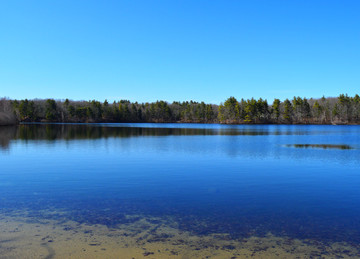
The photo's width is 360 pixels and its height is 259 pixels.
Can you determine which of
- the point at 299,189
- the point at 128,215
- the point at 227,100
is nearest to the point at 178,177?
the point at 299,189

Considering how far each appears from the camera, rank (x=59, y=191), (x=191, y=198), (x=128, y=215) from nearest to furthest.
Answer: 1. (x=128, y=215)
2. (x=191, y=198)
3. (x=59, y=191)

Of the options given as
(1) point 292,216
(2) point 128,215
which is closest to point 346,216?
(1) point 292,216

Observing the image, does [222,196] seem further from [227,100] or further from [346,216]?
[227,100]

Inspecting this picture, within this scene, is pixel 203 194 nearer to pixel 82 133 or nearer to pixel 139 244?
pixel 139 244

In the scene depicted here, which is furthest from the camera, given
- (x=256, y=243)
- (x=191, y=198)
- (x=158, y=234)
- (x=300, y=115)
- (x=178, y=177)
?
(x=300, y=115)

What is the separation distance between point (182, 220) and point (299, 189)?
799cm

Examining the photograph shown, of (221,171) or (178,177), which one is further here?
(221,171)

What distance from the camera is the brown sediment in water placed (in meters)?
7.68

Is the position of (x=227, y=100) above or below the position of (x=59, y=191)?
above

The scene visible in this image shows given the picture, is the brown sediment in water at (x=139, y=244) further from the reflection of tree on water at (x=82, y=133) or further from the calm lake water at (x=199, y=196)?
the reflection of tree on water at (x=82, y=133)

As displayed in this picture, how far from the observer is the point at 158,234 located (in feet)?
29.5

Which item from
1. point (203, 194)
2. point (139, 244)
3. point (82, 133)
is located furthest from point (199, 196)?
point (82, 133)

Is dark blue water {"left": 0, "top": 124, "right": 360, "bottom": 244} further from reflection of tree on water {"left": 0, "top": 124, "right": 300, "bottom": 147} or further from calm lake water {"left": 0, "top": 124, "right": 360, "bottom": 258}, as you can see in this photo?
reflection of tree on water {"left": 0, "top": 124, "right": 300, "bottom": 147}

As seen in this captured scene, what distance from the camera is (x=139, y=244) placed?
27.1 ft
